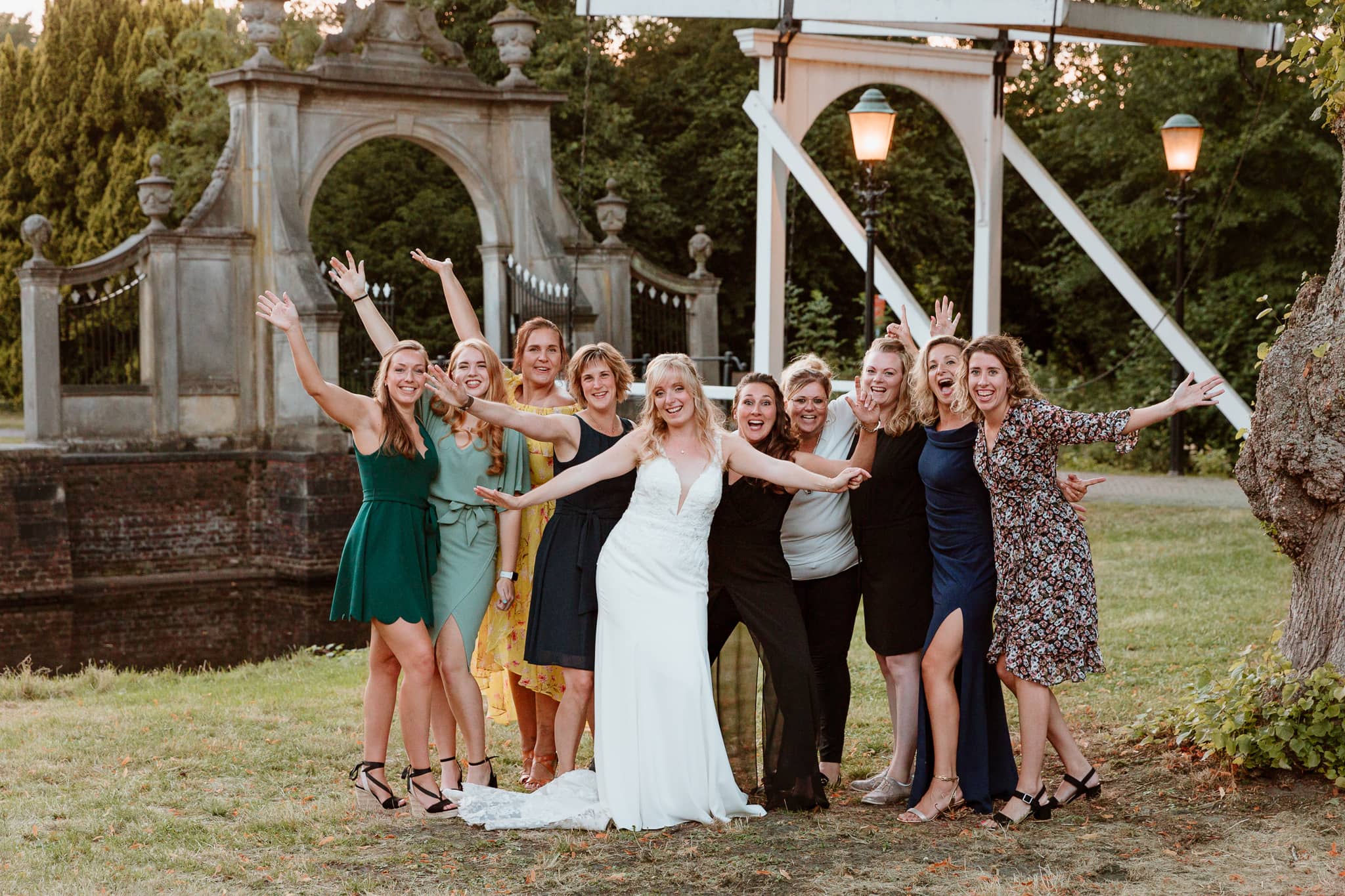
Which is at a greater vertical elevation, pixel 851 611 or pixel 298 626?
pixel 851 611

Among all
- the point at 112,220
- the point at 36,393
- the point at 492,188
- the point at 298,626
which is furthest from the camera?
the point at 112,220

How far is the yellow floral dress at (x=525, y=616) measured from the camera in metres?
5.95

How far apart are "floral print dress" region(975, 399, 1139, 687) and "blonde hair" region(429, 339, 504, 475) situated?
73.0 inches

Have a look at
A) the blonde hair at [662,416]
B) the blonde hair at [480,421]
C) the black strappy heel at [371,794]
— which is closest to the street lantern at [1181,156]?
the blonde hair at [662,416]

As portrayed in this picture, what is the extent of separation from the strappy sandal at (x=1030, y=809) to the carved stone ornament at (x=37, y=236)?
50.2 ft

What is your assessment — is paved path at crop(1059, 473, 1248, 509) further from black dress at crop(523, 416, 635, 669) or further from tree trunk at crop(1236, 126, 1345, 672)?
black dress at crop(523, 416, 635, 669)

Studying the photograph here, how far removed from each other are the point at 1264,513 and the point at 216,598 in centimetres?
1406

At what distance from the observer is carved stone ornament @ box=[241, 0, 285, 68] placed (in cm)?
1802

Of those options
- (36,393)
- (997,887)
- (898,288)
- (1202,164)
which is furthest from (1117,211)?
(997,887)

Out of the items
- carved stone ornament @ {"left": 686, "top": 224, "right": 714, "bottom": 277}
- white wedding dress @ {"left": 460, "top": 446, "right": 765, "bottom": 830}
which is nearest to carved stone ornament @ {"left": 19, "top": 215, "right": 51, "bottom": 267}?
carved stone ornament @ {"left": 686, "top": 224, "right": 714, "bottom": 277}

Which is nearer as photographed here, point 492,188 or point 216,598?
point 216,598

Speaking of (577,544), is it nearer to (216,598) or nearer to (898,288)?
(898,288)

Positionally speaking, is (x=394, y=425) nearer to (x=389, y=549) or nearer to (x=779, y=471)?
(x=389, y=549)

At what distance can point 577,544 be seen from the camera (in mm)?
5617
